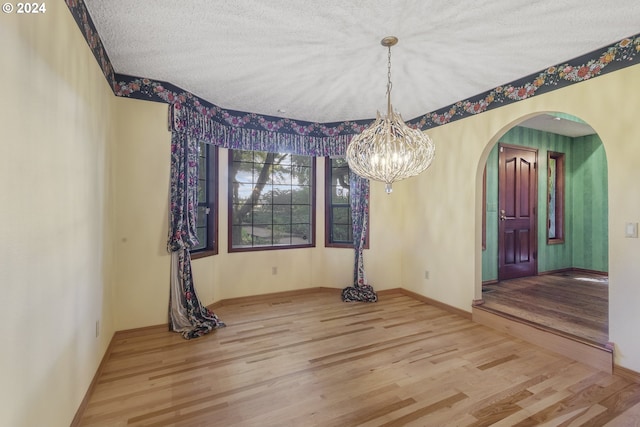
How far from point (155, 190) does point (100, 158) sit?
2.52 feet

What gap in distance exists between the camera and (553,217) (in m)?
5.41

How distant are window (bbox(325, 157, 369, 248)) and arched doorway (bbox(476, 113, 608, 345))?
80.2 inches

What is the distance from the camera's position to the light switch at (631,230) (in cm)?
231

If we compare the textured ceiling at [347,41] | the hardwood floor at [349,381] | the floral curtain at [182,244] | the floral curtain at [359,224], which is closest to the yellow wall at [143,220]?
the floral curtain at [182,244]

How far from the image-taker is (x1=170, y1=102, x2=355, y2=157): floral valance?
3326mm

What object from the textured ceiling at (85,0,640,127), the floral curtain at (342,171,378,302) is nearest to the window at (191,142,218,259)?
the textured ceiling at (85,0,640,127)

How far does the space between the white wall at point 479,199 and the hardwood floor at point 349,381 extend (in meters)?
0.57

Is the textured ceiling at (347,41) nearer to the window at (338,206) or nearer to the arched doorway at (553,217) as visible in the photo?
the window at (338,206)

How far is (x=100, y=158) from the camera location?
95.6 inches

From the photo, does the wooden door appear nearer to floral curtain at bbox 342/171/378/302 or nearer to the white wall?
the white wall

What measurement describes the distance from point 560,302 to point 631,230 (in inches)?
66.1

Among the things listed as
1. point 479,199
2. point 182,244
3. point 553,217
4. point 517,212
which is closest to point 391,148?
point 479,199

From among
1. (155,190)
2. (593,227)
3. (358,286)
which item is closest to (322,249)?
(358,286)

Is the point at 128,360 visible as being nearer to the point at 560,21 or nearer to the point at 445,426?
the point at 445,426
